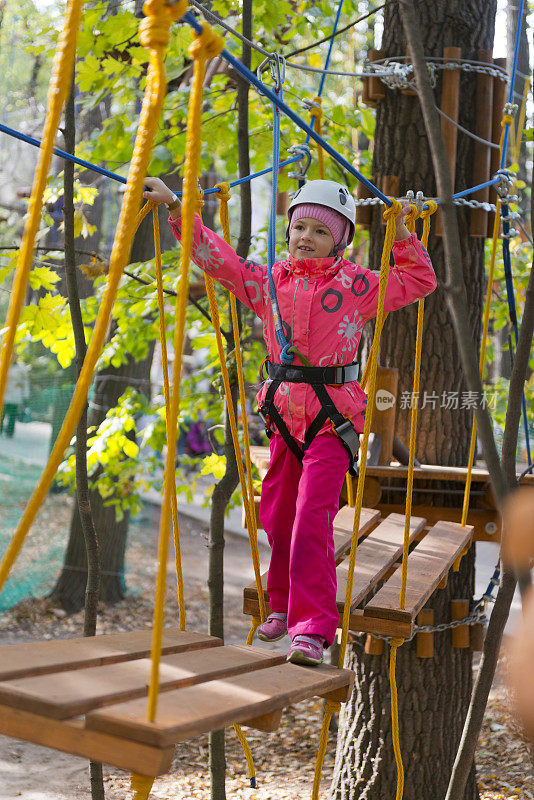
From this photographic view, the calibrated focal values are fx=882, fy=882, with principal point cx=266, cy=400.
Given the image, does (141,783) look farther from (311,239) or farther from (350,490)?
(350,490)

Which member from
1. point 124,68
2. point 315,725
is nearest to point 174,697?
point 124,68

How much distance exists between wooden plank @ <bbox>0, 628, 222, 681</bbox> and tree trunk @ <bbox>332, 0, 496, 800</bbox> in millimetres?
1831

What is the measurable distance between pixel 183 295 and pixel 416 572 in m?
1.56

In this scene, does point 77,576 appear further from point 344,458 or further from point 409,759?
point 344,458

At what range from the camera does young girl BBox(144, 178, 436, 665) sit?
2.22m

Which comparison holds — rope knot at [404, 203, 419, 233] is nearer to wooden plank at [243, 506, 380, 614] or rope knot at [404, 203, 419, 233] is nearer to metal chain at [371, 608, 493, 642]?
wooden plank at [243, 506, 380, 614]

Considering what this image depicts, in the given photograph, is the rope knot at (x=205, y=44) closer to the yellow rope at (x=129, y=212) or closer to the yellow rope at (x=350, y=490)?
the yellow rope at (x=129, y=212)

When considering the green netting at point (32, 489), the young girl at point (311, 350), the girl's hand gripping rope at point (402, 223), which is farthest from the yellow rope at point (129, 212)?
the green netting at point (32, 489)

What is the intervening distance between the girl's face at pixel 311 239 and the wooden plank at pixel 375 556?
0.89 metres

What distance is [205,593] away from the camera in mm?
8430

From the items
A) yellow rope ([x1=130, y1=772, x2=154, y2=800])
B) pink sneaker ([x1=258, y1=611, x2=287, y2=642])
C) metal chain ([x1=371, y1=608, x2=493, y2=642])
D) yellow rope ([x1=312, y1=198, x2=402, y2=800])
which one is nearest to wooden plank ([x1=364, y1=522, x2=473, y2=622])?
yellow rope ([x1=312, y1=198, x2=402, y2=800])

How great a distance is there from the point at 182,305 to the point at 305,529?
1091mm

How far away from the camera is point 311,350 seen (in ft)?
7.54

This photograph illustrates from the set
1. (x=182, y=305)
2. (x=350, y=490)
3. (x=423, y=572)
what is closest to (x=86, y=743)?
(x=182, y=305)
